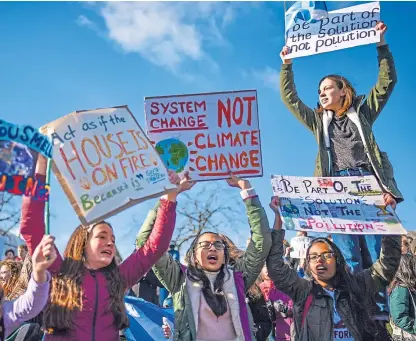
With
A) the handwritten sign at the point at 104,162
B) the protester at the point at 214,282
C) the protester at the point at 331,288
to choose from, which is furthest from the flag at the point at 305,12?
the handwritten sign at the point at 104,162

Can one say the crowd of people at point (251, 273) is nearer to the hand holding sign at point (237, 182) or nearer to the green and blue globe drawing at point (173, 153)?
the hand holding sign at point (237, 182)

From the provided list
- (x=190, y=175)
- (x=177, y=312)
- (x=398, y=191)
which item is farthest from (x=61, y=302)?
(x=398, y=191)

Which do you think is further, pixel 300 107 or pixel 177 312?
pixel 300 107

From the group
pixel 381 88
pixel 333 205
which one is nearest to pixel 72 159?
pixel 333 205

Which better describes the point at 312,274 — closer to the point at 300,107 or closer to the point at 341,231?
the point at 341,231

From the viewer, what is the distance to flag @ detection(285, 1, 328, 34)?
19.0 feet

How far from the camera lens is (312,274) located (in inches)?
187

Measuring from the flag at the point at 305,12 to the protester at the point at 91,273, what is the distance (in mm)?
2707

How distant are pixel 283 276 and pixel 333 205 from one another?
0.89m

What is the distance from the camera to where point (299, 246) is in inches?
307

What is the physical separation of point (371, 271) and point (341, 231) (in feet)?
1.35

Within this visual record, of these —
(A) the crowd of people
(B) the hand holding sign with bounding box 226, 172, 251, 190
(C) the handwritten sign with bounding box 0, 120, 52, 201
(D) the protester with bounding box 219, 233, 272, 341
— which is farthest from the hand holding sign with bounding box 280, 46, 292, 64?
(C) the handwritten sign with bounding box 0, 120, 52, 201

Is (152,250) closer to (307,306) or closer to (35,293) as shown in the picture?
(35,293)

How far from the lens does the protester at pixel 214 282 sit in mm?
4215
